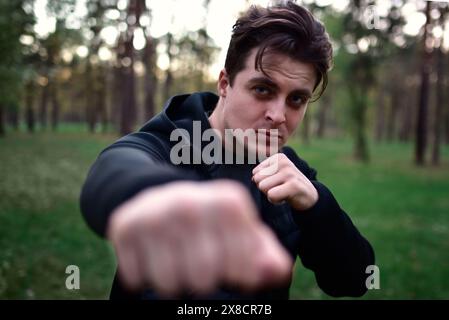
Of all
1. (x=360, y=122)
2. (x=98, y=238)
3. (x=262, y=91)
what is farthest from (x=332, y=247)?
(x=360, y=122)

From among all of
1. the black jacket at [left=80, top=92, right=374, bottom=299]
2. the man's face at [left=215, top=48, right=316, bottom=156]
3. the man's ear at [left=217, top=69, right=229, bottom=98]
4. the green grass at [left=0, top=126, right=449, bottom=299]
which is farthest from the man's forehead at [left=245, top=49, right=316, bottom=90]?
the green grass at [left=0, top=126, right=449, bottom=299]

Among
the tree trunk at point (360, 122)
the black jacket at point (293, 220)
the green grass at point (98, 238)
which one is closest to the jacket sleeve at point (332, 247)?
the black jacket at point (293, 220)

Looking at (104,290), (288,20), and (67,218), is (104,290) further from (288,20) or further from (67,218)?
(288,20)

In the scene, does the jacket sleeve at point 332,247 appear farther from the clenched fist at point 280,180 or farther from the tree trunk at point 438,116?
the tree trunk at point 438,116

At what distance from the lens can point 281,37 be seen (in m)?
1.70

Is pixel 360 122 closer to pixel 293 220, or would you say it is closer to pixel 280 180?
pixel 293 220

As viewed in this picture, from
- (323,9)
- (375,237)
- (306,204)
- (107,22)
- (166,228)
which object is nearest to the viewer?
(166,228)

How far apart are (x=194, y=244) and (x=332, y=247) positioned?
1202 mm

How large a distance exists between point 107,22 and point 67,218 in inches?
483

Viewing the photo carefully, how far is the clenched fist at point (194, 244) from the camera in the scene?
0.59m

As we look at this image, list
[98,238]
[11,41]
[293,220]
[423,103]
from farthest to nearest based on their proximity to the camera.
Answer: [423,103], [98,238], [11,41], [293,220]
